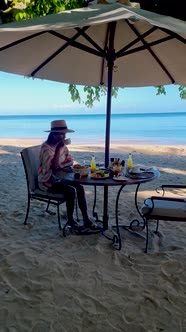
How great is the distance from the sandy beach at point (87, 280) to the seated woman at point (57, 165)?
1.32 feet

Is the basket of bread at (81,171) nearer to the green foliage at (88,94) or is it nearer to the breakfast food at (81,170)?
the breakfast food at (81,170)

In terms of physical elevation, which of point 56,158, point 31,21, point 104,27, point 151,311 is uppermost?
point 104,27

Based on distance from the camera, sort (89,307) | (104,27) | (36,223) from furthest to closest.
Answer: (36,223)
(104,27)
(89,307)

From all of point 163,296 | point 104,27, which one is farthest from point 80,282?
point 104,27

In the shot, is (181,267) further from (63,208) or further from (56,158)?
(63,208)

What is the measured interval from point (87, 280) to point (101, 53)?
2.20 m

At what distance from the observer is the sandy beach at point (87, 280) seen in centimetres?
218

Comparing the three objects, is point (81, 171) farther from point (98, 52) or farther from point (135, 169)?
point (98, 52)

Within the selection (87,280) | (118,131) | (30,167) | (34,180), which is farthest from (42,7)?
(118,131)

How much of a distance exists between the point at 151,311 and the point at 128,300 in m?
0.20

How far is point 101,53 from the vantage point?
10.9ft

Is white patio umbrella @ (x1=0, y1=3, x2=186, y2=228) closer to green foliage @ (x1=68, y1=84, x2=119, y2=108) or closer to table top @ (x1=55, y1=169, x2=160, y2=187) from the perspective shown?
table top @ (x1=55, y1=169, x2=160, y2=187)

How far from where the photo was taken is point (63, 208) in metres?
4.72

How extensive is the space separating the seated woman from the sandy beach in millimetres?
403
